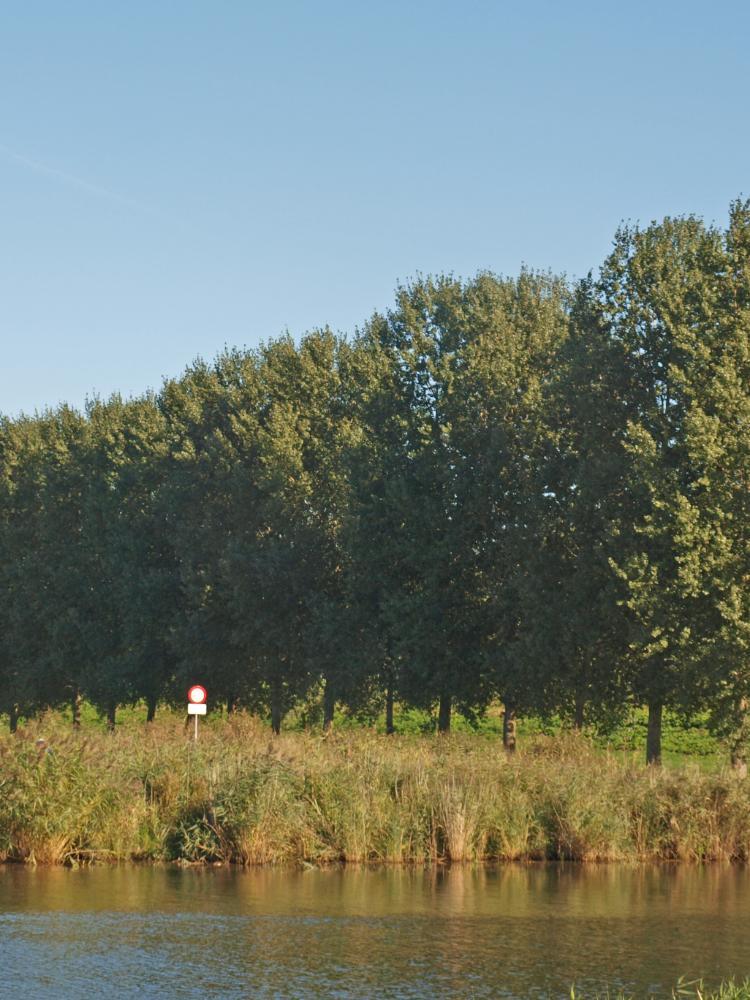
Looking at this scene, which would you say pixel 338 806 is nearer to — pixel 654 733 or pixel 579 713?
pixel 654 733

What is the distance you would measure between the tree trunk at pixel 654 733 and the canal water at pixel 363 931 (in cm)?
1195

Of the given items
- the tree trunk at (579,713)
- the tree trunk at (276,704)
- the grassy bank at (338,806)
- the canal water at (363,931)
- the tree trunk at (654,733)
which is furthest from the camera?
the tree trunk at (276,704)

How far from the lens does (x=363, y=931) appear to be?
59.8 ft

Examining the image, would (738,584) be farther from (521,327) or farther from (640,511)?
(521,327)

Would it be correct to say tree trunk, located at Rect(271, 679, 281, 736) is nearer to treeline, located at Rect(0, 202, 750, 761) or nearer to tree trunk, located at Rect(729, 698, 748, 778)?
treeline, located at Rect(0, 202, 750, 761)

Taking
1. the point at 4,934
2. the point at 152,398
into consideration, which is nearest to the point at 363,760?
the point at 4,934

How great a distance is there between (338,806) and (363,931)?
764cm

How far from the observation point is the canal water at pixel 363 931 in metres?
15.0

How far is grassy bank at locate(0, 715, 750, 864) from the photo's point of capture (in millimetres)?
25344

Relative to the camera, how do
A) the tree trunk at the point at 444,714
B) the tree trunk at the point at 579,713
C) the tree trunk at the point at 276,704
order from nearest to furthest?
the tree trunk at the point at 579,713, the tree trunk at the point at 444,714, the tree trunk at the point at 276,704

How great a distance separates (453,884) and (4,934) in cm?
821

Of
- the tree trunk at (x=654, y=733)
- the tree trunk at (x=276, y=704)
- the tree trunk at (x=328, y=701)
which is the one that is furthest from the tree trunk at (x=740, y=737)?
the tree trunk at (x=276, y=704)

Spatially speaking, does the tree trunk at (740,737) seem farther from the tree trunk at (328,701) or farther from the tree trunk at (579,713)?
the tree trunk at (328,701)

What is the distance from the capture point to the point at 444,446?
4378 centimetres
